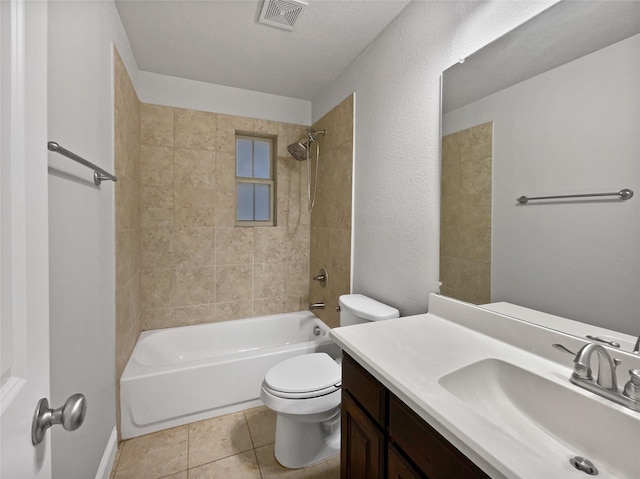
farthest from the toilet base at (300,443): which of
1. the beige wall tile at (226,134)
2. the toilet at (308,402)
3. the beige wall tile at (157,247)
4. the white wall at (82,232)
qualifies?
the beige wall tile at (226,134)

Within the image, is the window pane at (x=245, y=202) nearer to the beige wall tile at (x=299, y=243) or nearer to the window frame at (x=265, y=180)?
the window frame at (x=265, y=180)

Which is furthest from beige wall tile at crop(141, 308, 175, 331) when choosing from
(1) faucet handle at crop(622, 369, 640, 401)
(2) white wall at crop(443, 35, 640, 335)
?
(1) faucet handle at crop(622, 369, 640, 401)

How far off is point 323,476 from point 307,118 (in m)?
2.79

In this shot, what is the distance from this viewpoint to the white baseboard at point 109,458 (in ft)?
4.57

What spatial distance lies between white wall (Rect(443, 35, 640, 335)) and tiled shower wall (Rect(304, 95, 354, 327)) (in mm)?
1143

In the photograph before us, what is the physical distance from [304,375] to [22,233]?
4.67 feet

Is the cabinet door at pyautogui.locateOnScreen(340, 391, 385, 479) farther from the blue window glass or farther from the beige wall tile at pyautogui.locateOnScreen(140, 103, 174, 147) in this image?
the beige wall tile at pyautogui.locateOnScreen(140, 103, 174, 147)

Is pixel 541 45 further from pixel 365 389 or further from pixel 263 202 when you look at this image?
pixel 263 202

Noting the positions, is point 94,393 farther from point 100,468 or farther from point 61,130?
point 61,130

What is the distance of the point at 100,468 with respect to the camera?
1.38 m

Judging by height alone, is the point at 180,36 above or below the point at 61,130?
above

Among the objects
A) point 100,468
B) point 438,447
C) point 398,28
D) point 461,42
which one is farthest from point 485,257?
point 100,468

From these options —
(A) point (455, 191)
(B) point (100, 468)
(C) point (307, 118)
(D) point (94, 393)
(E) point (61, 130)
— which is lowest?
(B) point (100, 468)

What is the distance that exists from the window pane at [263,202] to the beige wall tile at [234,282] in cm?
50
